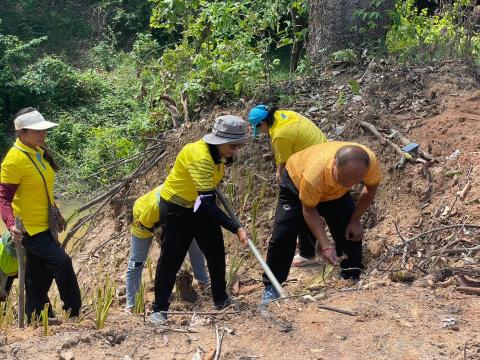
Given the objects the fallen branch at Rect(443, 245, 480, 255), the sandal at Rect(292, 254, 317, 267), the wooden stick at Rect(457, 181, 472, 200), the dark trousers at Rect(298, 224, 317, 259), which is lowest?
the sandal at Rect(292, 254, 317, 267)

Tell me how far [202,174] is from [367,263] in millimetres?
1659

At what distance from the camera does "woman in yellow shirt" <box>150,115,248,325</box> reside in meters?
4.02

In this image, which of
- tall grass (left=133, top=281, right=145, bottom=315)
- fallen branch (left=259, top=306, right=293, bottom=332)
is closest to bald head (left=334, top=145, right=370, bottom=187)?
fallen branch (left=259, top=306, right=293, bottom=332)

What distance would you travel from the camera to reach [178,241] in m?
4.31

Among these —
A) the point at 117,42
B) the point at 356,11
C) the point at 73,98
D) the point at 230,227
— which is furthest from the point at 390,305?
the point at 117,42

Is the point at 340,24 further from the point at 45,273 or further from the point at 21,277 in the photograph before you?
the point at 21,277

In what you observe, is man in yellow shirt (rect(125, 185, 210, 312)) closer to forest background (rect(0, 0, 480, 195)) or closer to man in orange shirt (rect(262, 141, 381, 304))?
man in orange shirt (rect(262, 141, 381, 304))

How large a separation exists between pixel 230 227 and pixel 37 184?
1.39 meters

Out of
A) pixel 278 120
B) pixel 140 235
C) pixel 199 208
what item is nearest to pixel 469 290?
pixel 199 208

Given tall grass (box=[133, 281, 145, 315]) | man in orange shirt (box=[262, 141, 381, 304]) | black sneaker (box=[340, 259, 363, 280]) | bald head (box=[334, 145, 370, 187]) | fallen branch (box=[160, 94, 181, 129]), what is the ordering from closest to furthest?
1. bald head (box=[334, 145, 370, 187])
2. man in orange shirt (box=[262, 141, 381, 304])
3. tall grass (box=[133, 281, 145, 315])
4. black sneaker (box=[340, 259, 363, 280])
5. fallen branch (box=[160, 94, 181, 129])

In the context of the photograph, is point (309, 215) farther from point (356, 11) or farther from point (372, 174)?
point (356, 11)

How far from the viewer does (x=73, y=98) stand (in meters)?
14.1

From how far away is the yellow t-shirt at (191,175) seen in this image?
4008 mm

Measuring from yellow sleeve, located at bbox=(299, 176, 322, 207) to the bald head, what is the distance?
0.68ft
